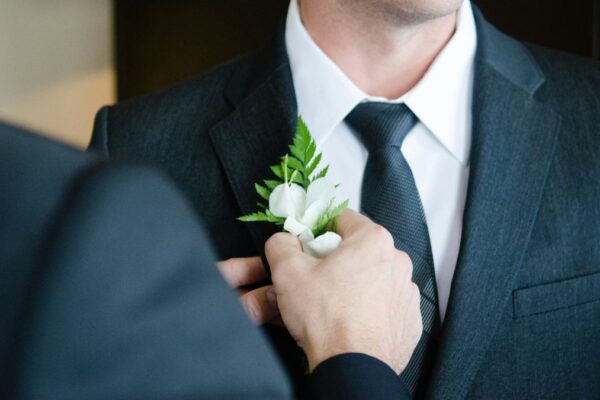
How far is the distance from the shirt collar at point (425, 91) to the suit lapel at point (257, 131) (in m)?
0.03

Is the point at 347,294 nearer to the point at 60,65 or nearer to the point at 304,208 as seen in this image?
the point at 304,208

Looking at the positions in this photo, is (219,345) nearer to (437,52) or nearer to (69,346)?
(69,346)

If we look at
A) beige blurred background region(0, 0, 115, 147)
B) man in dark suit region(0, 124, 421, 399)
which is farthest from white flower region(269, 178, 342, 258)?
→ beige blurred background region(0, 0, 115, 147)

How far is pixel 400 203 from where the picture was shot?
127cm

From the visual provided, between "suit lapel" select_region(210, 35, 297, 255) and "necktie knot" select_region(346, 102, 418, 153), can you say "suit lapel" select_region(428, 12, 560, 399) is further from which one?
"suit lapel" select_region(210, 35, 297, 255)

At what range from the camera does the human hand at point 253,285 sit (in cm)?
119

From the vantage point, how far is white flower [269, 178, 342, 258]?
1125 millimetres

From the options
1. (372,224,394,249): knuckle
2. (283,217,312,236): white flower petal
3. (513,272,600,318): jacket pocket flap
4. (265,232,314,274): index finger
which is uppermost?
(283,217,312,236): white flower petal

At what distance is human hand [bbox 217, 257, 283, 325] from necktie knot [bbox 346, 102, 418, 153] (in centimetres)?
26

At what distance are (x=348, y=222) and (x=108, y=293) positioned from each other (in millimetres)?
775

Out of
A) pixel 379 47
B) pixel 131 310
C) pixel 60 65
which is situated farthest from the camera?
pixel 60 65

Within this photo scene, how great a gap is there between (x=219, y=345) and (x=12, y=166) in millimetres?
117

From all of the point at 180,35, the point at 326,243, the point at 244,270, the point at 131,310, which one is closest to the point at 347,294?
the point at 326,243

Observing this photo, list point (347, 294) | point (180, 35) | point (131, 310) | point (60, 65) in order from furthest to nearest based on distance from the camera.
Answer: point (60, 65), point (180, 35), point (347, 294), point (131, 310)
